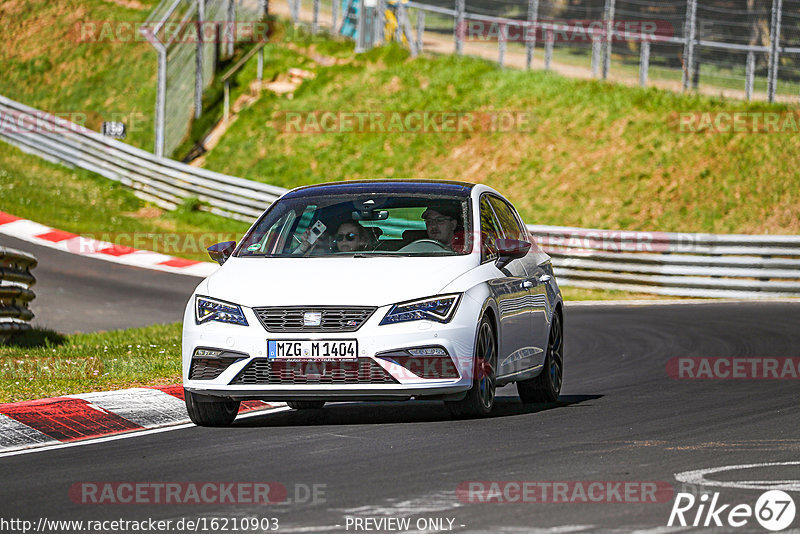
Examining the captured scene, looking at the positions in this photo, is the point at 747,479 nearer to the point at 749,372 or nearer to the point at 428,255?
the point at 428,255

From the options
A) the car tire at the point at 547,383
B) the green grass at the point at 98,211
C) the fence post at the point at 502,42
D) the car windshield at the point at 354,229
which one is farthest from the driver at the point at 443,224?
the fence post at the point at 502,42

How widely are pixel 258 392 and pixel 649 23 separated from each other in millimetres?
22508

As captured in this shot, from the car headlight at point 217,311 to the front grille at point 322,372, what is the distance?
316 millimetres

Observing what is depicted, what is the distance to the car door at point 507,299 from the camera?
31.7 ft

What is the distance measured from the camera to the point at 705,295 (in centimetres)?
2419

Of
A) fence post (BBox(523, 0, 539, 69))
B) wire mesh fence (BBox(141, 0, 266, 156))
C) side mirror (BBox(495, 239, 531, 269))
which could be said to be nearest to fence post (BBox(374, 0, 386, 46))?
wire mesh fence (BBox(141, 0, 266, 156))

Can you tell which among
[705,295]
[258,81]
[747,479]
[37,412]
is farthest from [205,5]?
[747,479]

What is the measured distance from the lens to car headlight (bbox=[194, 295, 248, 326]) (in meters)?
8.93

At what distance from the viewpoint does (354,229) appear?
9945mm

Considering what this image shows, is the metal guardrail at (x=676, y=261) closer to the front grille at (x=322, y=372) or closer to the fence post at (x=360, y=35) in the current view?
the fence post at (x=360, y=35)

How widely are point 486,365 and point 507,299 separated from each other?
2.26 ft

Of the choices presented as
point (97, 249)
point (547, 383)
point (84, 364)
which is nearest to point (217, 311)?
point (547, 383)

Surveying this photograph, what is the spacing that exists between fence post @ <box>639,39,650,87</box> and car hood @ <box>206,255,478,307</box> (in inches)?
851

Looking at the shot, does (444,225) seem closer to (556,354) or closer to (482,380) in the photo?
(482,380)
